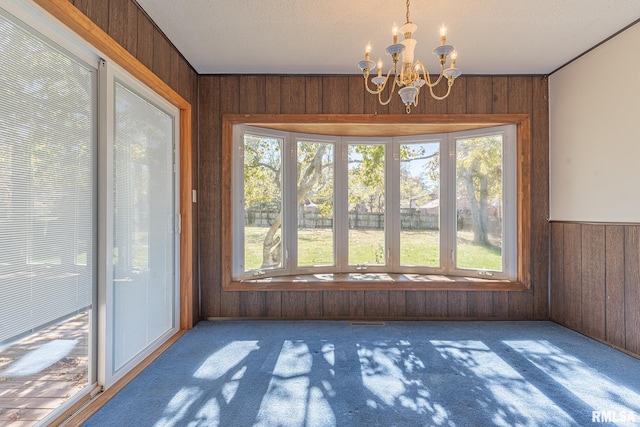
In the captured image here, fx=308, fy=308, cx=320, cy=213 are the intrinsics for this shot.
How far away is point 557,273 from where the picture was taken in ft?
10.3

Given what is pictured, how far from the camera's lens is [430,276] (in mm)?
3500

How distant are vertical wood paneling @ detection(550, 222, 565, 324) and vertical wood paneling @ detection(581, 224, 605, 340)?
230 millimetres

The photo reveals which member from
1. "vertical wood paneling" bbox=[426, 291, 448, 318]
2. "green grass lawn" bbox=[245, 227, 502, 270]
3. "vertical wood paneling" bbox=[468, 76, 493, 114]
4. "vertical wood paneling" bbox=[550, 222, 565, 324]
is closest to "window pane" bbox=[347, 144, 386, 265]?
"green grass lawn" bbox=[245, 227, 502, 270]

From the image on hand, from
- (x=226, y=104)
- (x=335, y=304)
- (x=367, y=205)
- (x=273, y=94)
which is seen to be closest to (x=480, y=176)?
(x=367, y=205)

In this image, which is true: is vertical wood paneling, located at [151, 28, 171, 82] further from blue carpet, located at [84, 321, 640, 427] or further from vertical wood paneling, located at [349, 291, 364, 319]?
vertical wood paneling, located at [349, 291, 364, 319]

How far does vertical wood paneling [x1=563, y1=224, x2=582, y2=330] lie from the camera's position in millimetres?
2881

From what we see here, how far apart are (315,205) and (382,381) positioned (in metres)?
2.05

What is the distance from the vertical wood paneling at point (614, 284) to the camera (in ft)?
8.23

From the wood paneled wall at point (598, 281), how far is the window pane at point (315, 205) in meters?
2.34

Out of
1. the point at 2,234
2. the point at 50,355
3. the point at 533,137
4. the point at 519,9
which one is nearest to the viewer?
the point at 2,234

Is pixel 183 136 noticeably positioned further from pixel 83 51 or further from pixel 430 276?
pixel 430 276

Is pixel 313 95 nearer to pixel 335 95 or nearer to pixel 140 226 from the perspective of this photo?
pixel 335 95

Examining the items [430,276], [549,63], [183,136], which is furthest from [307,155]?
[549,63]

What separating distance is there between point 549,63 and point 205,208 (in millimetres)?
3723
